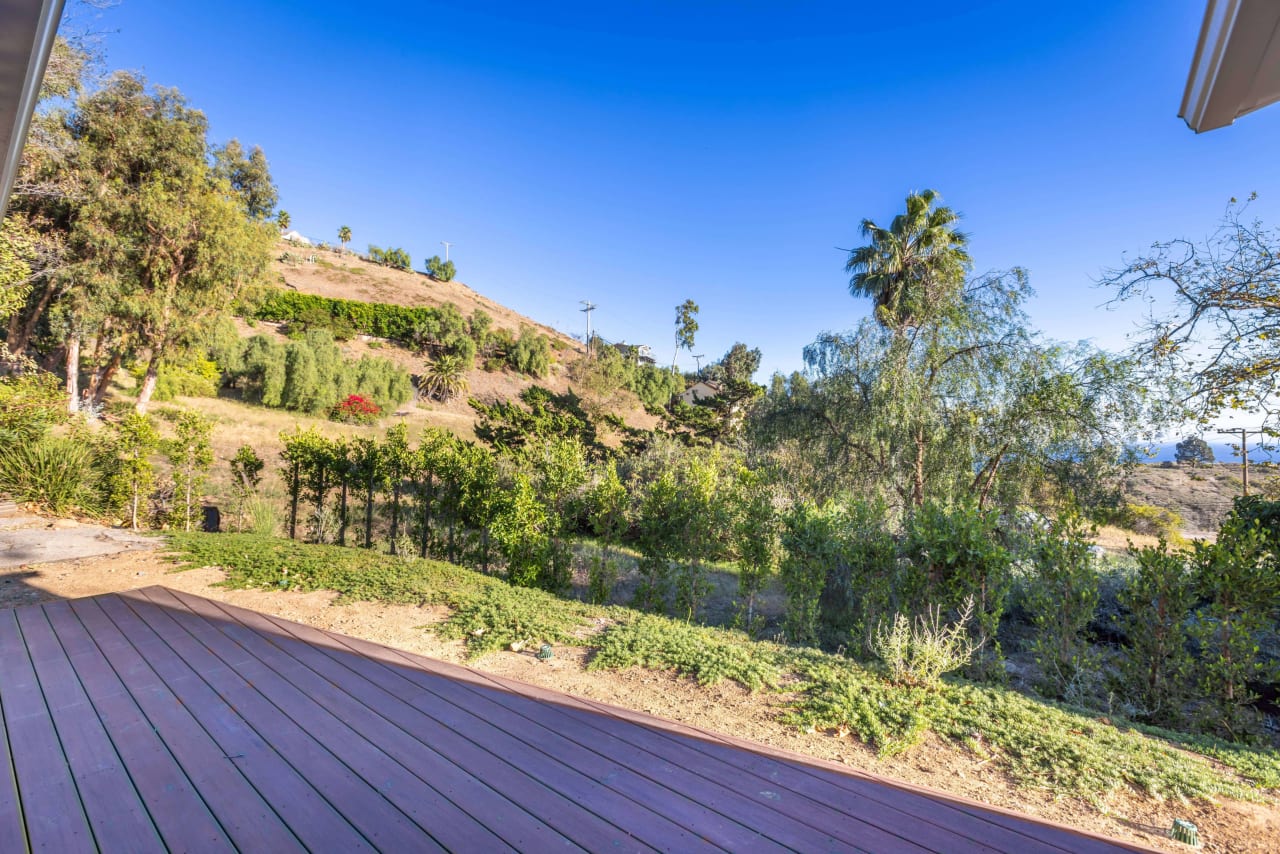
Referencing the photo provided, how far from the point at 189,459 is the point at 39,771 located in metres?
6.48

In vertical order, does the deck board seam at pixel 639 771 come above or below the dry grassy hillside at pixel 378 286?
below

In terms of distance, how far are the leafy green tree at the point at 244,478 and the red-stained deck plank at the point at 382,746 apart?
5.30m

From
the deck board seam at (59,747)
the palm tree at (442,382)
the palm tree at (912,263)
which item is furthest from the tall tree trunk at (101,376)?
the palm tree at (912,263)

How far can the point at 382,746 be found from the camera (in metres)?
2.04

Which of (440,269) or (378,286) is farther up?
(440,269)

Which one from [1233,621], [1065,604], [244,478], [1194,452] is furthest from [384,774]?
[1194,452]

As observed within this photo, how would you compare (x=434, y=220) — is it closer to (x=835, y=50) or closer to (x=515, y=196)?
(x=515, y=196)

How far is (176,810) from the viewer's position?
5.33 ft

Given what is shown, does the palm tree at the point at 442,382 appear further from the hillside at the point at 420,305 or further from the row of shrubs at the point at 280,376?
the row of shrubs at the point at 280,376

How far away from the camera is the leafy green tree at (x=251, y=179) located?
1517 centimetres

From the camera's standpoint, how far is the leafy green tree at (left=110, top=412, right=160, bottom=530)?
672 centimetres

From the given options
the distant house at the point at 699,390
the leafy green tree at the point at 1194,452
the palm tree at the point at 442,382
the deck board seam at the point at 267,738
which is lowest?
the deck board seam at the point at 267,738

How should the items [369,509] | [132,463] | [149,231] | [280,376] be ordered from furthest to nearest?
[280,376] → [149,231] → [369,509] → [132,463]

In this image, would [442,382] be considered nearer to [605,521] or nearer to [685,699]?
[605,521]
